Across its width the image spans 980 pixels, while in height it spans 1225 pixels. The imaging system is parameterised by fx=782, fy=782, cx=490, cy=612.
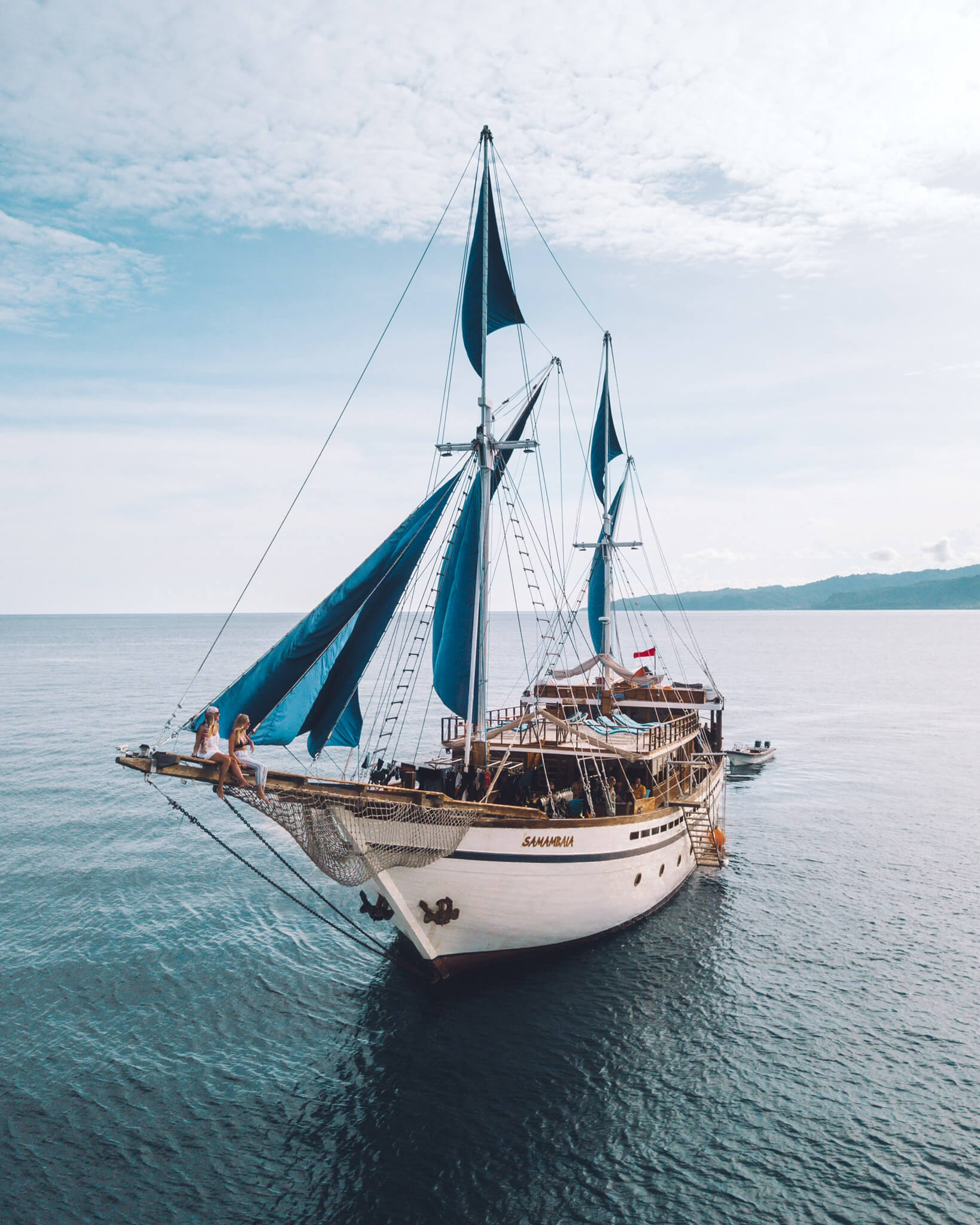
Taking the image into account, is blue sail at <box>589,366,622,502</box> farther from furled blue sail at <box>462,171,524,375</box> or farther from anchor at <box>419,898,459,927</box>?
anchor at <box>419,898,459,927</box>

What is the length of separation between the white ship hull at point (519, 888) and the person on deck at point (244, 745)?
14.7ft

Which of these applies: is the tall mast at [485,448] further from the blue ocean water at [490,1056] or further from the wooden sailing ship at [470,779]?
the blue ocean water at [490,1056]

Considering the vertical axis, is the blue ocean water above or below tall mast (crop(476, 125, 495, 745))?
below

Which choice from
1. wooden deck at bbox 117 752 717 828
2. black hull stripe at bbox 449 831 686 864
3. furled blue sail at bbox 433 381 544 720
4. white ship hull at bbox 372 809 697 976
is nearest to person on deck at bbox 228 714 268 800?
wooden deck at bbox 117 752 717 828

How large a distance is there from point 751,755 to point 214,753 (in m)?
48.5

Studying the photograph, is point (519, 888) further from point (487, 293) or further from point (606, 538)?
point (606, 538)

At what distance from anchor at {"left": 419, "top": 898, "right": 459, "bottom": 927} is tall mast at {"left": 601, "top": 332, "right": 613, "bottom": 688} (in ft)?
72.2

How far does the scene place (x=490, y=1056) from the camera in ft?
62.1

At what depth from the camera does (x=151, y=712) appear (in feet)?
239

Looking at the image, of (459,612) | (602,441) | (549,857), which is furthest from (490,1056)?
(602,441)

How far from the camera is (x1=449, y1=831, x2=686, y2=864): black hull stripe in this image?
66.6 feet

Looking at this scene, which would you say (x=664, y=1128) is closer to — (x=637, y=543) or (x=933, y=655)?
(x=637, y=543)

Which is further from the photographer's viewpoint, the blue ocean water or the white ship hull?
the white ship hull

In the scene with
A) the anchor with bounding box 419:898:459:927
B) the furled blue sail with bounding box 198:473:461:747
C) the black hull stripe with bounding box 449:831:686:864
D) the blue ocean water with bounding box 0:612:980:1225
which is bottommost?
the blue ocean water with bounding box 0:612:980:1225
